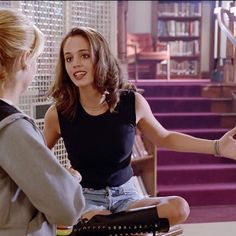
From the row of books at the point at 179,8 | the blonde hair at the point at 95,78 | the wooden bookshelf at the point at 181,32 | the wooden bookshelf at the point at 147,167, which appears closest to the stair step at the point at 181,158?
the wooden bookshelf at the point at 147,167

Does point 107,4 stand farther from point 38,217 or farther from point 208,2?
point 208,2

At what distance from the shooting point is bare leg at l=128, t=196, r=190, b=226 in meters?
1.72

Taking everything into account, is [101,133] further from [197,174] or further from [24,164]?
[197,174]

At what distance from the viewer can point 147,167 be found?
3.36m

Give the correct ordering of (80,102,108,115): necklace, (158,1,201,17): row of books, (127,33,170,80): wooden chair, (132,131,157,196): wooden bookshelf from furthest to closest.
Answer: (158,1,201,17): row of books → (127,33,170,80): wooden chair → (132,131,157,196): wooden bookshelf → (80,102,108,115): necklace

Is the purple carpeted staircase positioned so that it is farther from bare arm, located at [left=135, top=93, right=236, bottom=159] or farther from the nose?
the nose

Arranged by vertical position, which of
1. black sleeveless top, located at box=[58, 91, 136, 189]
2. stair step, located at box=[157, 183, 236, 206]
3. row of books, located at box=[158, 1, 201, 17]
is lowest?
stair step, located at box=[157, 183, 236, 206]

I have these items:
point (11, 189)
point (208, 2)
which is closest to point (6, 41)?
point (11, 189)

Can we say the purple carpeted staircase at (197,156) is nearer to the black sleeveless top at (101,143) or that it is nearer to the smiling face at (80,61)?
the black sleeveless top at (101,143)

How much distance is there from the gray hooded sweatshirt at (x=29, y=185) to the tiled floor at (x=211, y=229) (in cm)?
110

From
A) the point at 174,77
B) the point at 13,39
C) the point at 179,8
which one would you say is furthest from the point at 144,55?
the point at 13,39

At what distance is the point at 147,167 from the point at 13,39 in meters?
2.44

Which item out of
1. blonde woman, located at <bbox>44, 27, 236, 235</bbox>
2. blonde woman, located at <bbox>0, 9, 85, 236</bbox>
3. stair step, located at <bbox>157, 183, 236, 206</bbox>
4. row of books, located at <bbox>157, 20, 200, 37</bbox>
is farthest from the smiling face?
row of books, located at <bbox>157, 20, 200, 37</bbox>

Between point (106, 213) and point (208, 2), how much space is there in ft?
19.2
